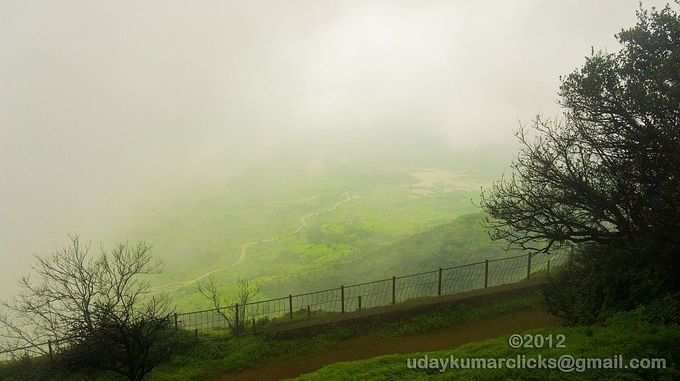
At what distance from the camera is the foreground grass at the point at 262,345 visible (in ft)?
49.3

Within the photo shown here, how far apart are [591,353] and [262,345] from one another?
11838 millimetres

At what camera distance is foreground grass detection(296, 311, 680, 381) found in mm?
7285

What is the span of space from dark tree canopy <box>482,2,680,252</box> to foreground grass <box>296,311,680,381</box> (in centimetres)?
270

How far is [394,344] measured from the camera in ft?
50.5

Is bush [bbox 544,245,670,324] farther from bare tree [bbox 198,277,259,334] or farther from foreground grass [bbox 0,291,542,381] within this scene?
bare tree [bbox 198,277,259,334]

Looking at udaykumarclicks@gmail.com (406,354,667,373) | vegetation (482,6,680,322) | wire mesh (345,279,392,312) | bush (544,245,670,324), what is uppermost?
vegetation (482,6,680,322)

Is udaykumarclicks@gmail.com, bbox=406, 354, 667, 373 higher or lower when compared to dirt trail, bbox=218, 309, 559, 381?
higher

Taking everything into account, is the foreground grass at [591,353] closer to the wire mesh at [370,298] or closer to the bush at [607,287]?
the bush at [607,287]

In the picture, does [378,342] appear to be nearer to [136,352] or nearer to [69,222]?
[136,352]

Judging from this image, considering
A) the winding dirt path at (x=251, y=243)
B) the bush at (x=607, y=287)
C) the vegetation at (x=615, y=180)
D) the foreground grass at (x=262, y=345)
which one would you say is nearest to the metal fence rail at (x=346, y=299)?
the foreground grass at (x=262, y=345)

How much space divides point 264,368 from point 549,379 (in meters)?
10.5

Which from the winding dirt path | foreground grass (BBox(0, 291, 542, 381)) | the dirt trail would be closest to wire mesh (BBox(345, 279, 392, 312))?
foreground grass (BBox(0, 291, 542, 381))

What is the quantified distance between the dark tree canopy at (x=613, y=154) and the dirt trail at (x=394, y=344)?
364cm

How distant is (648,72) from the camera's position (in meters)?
13.9
